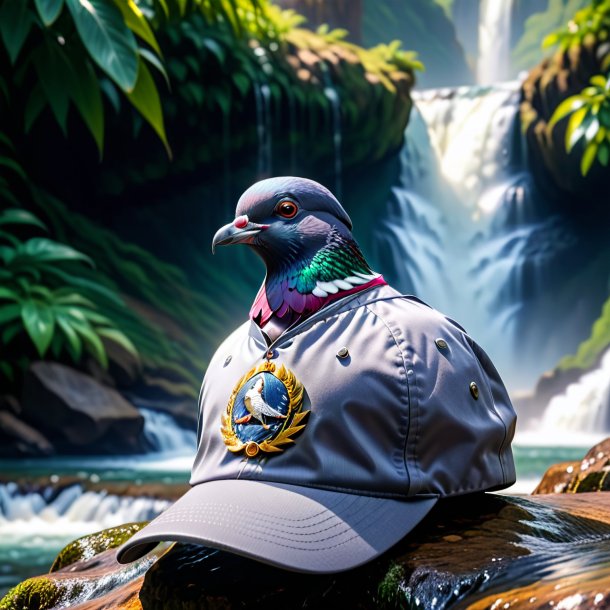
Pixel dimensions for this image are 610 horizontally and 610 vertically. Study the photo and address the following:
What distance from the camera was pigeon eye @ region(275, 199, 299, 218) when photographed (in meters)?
1.75

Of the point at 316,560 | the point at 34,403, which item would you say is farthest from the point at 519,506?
the point at 34,403

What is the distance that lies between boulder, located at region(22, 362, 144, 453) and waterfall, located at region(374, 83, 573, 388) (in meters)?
5.43

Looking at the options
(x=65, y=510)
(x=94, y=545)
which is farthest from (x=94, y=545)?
(x=65, y=510)

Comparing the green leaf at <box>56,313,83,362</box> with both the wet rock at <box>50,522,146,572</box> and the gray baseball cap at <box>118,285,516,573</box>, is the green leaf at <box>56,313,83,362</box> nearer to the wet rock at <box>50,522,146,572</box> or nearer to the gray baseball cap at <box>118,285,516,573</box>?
the wet rock at <box>50,522,146,572</box>

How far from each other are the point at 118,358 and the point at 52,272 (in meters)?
1.16

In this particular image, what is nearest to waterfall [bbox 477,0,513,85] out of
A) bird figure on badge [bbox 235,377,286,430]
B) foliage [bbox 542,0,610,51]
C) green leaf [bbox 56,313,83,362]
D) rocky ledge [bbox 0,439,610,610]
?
foliage [bbox 542,0,610,51]

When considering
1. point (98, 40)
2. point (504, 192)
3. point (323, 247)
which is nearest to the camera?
point (323, 247)

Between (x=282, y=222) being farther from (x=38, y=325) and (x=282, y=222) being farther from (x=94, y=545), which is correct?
(x=38, y=325)

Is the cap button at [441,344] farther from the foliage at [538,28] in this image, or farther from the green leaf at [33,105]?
the foliage at [538,28]

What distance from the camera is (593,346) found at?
12156 millimetres

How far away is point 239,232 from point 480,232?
1195 centimetres

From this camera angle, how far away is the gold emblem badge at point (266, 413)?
5.29 ft

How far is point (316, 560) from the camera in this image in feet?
4.65

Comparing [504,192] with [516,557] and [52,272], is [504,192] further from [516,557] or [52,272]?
[516,557]
